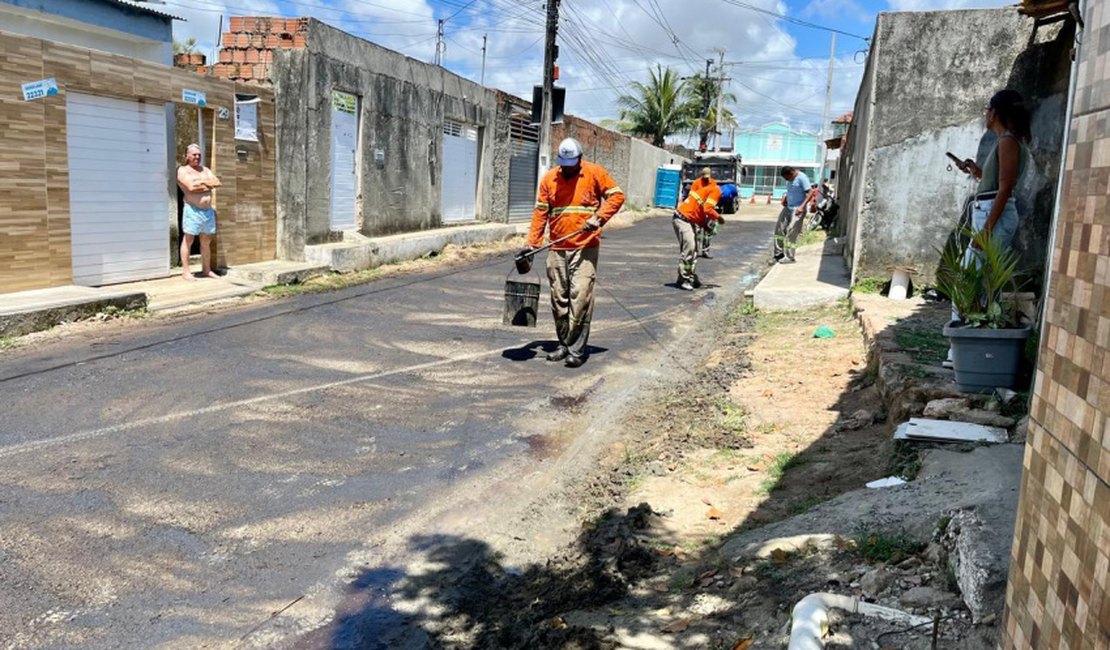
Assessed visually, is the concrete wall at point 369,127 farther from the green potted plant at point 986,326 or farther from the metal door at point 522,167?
the green potted plant at point 986,326

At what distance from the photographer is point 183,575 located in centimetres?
353

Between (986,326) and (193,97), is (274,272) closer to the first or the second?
(193,97)

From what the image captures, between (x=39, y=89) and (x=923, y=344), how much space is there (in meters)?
8.60

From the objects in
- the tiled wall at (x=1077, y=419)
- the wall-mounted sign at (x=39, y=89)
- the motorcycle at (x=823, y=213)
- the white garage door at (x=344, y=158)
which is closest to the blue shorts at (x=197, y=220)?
the wall-mounted sign at (x=39, y=89)

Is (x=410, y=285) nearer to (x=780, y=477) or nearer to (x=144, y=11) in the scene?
(x=780, y=477)

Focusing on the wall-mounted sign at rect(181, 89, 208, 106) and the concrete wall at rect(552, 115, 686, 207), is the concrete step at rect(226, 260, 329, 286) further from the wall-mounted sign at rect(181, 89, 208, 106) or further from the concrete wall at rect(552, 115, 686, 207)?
the concrete wall at rect(552, 115, 686, 207)

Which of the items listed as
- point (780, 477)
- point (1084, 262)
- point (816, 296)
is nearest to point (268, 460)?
point (780, 477)

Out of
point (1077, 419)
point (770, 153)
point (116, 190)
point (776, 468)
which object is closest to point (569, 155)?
point (776, 468)

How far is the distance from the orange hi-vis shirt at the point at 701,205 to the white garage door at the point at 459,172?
676cm

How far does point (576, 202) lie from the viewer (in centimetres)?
741

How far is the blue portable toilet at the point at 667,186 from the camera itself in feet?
119

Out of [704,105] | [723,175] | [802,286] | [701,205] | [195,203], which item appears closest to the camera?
[802,286]

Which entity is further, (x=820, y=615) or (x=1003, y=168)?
(x=1003, y=168)

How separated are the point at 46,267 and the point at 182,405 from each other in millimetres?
4513
